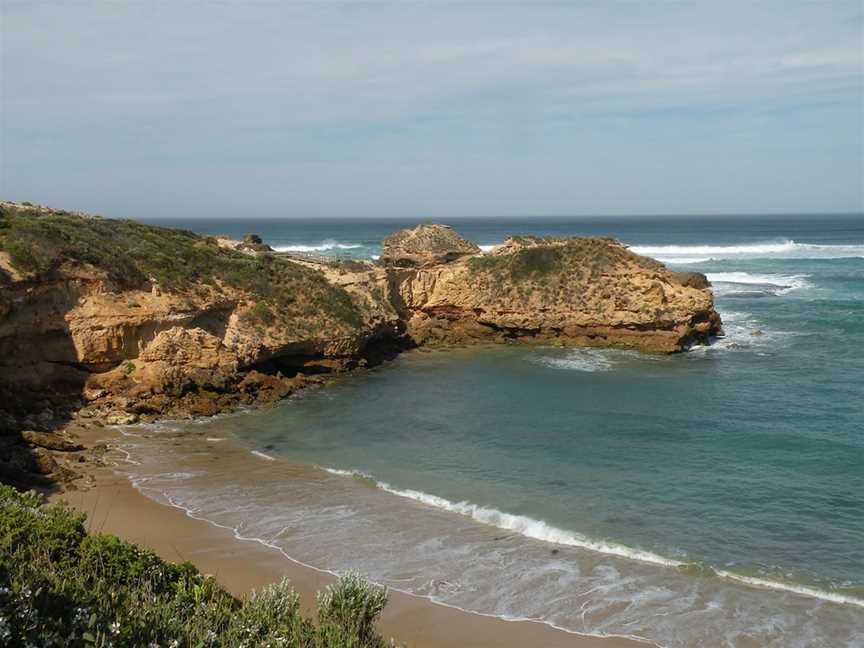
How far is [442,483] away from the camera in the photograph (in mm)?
18250

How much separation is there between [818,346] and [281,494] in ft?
87.0

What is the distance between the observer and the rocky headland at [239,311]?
916 inches

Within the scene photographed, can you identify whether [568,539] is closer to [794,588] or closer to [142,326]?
[794,588]

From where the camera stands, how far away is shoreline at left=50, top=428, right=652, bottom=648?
1171cm

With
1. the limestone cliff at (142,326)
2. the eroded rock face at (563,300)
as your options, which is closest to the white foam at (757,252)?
the eroded rock face at (563,300)

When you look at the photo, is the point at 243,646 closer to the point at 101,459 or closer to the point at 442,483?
the point at 442,483

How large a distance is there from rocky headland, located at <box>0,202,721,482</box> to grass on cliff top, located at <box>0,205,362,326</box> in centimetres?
8

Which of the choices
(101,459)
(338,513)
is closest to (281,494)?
(338,513)

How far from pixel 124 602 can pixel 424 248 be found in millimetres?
33750

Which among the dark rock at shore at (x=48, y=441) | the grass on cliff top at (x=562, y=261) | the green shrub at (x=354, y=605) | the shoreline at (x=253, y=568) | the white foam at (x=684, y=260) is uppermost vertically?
the grass on cliff top at (x=562, y=261)

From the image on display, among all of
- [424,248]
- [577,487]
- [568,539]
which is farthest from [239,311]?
[568,539]

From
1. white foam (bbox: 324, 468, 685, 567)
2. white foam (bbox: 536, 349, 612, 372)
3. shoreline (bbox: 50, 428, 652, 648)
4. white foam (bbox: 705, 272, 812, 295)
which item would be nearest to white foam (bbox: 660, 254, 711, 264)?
white foam (bbox: 705, 272, 812, 295)

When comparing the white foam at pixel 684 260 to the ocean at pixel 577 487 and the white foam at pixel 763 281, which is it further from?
the ocean at pixel 577 487

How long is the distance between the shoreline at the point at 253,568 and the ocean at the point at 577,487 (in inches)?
12.7
